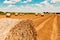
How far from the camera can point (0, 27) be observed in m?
5.37

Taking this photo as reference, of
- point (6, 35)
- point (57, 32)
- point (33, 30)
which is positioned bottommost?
point (57, 32)

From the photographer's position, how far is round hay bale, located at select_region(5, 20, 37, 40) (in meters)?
5.55

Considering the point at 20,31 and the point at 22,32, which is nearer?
the point at 20,31

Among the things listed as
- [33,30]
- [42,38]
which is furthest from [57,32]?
[33,30]

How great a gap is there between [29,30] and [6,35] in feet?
6.42

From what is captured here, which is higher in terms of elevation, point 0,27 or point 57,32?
point 0,27

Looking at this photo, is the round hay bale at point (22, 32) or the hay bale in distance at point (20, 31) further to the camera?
the round hay bale at point (22, 32)

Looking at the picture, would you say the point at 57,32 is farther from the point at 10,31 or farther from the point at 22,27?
the point at 10,31

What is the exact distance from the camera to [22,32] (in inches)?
247

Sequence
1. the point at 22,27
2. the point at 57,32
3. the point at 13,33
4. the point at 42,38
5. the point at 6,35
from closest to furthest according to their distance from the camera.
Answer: the point at 6,35 → the point at 13,33 → the point at 22,27 → the point at 42,38 → the point at 57,32

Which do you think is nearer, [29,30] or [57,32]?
[29,30]

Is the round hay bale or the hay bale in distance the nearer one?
the hay bale in distance

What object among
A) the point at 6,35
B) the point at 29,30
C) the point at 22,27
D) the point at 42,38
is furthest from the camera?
the point at 42,38

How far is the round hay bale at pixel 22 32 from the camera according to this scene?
5552mm
